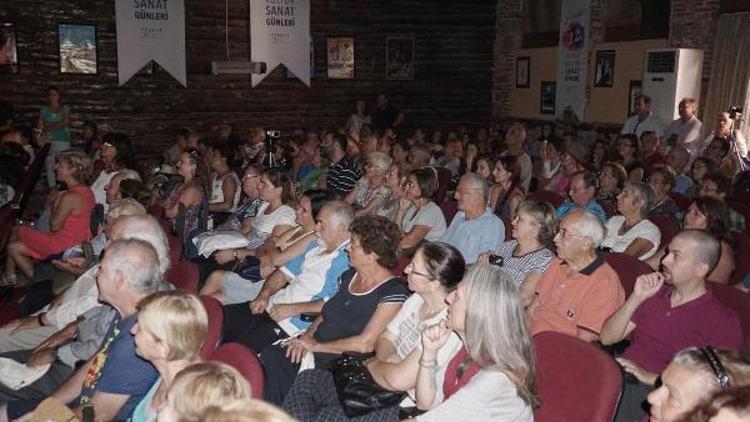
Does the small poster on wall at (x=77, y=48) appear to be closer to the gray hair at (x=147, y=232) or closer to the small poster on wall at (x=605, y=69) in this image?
the small poster on wall at (x=605, y=69)

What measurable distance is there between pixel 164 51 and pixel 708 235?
10774 millimetres

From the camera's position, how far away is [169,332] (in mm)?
2553

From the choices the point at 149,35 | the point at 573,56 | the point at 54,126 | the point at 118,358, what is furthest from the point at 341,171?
the point at 573,56

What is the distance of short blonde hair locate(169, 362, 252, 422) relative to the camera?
1.98m

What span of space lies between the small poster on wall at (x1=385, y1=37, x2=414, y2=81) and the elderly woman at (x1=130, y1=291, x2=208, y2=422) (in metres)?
12.3

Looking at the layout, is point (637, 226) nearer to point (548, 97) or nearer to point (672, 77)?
point (672, 77)

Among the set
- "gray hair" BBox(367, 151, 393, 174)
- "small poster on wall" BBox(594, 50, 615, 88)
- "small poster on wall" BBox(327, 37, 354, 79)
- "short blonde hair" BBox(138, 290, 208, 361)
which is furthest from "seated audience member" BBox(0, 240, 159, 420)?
"small poster on wall" BBox(327, 37, 354, 79)

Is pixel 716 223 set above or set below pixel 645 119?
below

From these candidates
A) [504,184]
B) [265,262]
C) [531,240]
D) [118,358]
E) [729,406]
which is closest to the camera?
[729,406]

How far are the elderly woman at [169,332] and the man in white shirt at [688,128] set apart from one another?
8.30m

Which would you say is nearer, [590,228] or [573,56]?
[590,228]

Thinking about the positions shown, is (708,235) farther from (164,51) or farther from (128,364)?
(164,51)

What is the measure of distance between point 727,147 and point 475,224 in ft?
15.5

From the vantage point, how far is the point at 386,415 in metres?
2.93
